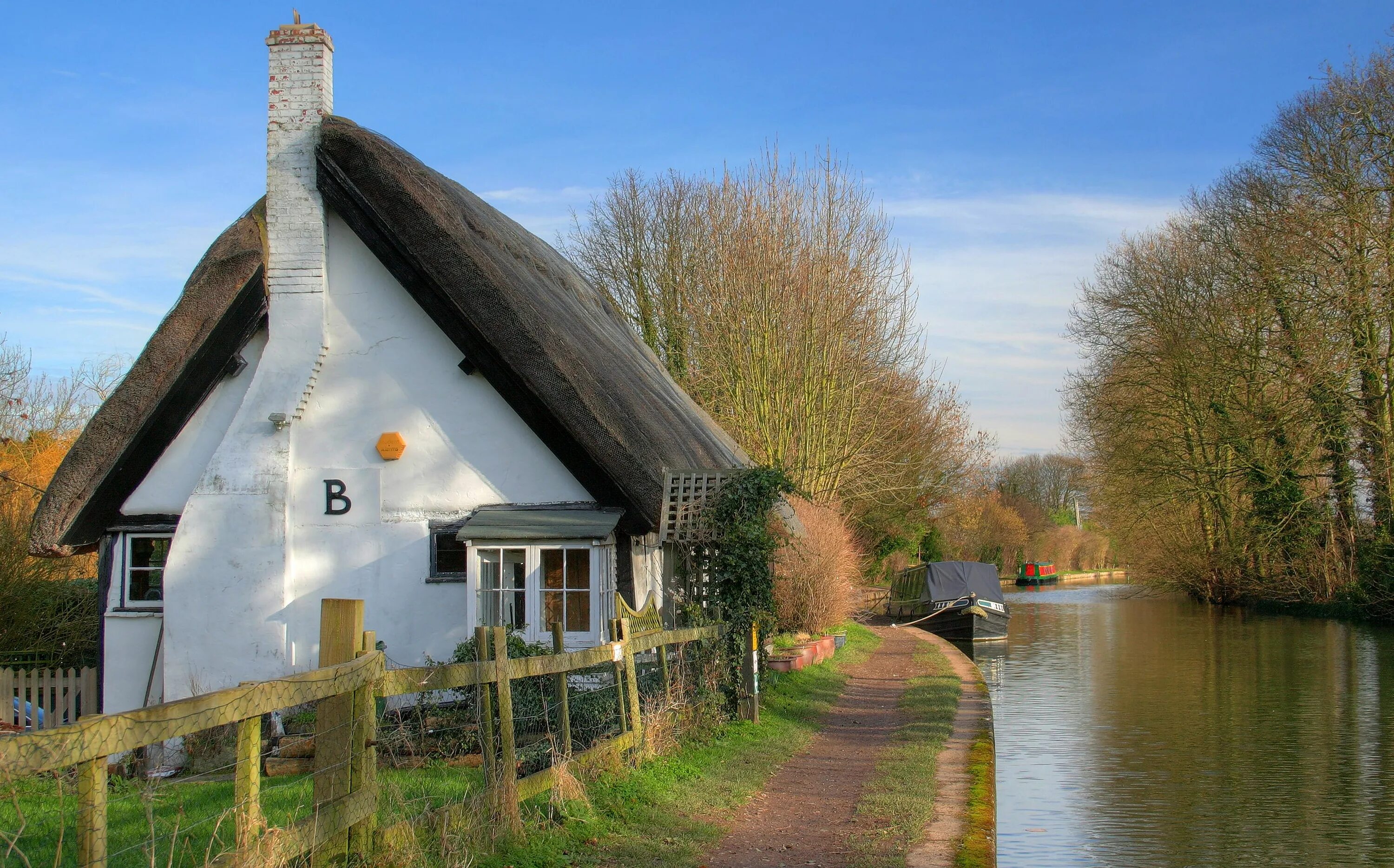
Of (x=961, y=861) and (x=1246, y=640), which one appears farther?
(x=1246, y=640)

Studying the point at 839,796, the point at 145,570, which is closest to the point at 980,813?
the point at 839,796

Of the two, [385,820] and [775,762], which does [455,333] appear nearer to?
[775,762]

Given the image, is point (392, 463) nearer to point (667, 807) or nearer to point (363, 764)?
point (667, 807)

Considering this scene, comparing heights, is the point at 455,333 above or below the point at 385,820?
above

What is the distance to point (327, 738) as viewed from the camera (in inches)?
191

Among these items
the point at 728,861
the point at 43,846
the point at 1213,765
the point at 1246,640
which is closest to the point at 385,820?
the point at 728,861

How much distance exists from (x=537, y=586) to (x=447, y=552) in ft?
3.73

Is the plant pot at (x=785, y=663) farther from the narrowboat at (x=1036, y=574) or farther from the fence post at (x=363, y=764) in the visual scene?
the narrowboat at (x=1036, y=574)

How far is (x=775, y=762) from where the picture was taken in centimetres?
946

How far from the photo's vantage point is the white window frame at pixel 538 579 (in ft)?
35.1

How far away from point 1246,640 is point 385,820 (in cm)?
2392

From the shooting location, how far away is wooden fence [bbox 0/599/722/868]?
3.38 metres

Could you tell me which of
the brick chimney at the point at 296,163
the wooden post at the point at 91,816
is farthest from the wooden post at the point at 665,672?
the wooden post at the point at 91,816

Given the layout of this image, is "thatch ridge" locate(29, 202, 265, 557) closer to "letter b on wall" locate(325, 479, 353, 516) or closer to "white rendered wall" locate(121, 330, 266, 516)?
Result: "white rendered wall" locate(121, 330, 266, 516)
